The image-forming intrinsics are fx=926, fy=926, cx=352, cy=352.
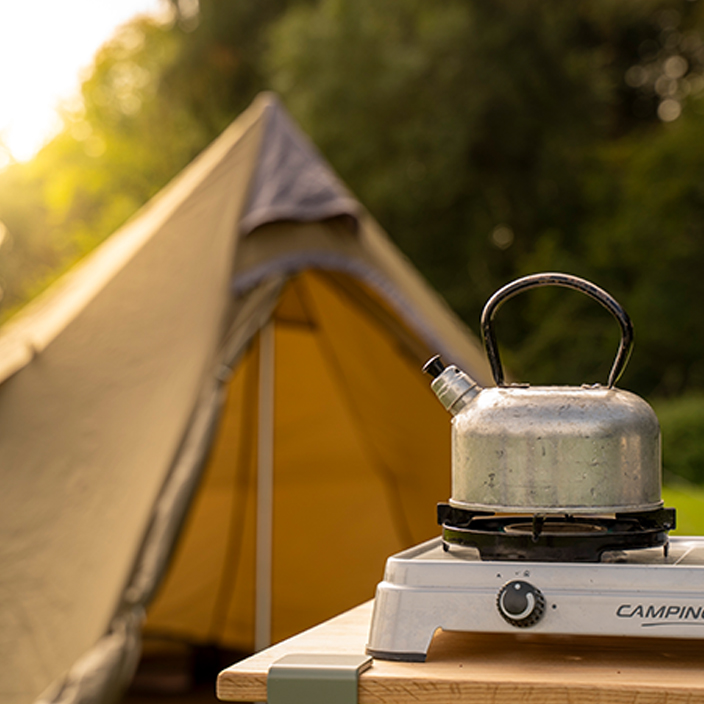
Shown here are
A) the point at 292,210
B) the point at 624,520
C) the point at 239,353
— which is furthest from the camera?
the point at 292,210

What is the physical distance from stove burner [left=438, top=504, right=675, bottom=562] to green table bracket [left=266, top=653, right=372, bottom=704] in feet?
0.58

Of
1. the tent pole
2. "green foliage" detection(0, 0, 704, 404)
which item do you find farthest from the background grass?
the tent pole

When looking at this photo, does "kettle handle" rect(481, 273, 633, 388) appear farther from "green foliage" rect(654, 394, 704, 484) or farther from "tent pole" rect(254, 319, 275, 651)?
"green foliage" rect(654, 394, 704, 484)

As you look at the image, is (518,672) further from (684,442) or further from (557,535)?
(684,442)

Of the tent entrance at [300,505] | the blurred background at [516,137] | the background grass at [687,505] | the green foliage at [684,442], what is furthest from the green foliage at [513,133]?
the tent entrance at [300,505]

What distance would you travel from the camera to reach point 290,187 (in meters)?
2.51

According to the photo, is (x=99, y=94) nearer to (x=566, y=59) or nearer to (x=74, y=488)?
(x=566, y=59)

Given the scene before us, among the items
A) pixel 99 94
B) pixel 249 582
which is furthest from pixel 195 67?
pixel 249 582

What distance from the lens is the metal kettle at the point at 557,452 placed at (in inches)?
29.8

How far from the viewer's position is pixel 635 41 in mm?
10758

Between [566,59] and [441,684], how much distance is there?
9933 millimetres

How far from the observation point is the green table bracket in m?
0.69

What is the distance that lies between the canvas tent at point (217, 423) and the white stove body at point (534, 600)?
1.05 m

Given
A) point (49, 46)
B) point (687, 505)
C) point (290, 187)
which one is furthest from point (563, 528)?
point (49, 46)
